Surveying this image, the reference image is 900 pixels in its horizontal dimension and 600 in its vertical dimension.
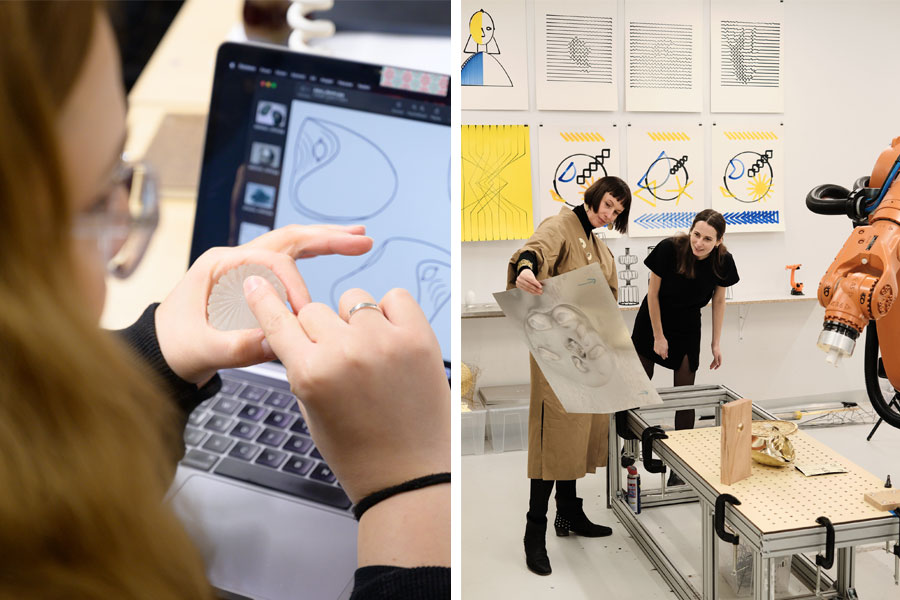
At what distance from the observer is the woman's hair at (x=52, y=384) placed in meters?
0.31

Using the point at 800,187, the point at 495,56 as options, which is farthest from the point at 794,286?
the point at 495,56

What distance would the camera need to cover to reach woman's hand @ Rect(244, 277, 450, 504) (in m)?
0.59

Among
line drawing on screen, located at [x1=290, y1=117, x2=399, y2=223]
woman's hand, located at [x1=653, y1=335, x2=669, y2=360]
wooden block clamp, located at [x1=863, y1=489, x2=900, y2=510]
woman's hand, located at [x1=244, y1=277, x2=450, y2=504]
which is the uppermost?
line drawing on screen, located at [x1=290, y1=117, x2=399, y2=223]

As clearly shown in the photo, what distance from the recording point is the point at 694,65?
3732mm

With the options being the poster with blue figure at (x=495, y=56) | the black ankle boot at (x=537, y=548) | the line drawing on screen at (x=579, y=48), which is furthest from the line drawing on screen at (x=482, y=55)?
the black ankle boot at (x=537, y=548)

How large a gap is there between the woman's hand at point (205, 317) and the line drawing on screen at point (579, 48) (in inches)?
128

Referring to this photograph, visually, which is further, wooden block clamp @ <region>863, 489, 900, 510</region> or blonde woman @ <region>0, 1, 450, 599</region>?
wooden block clamp @ <region>863, 489, 900, 510</region>

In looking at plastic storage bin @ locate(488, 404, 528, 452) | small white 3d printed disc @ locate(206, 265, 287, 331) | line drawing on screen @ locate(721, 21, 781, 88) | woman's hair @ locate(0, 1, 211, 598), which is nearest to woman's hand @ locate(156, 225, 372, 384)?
small white 3d printed disc @ locate(206, 265, 287, 331)

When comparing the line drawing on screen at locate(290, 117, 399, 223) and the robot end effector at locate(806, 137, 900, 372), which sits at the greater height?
the line drawing on screen at locate(290, 117, 399, 223)

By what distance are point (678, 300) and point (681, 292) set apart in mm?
35

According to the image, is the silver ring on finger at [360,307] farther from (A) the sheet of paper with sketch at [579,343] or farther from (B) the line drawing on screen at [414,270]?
(A) the sheet of paper with sketch at [579,343]

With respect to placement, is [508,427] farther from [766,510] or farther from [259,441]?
[259,441]

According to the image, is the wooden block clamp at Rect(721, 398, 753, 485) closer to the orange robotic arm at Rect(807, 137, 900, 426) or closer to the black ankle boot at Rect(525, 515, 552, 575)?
the orange robotic arm at Rect(807, 137, 900, 426)

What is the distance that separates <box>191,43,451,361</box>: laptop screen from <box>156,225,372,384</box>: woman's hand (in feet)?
0.21
